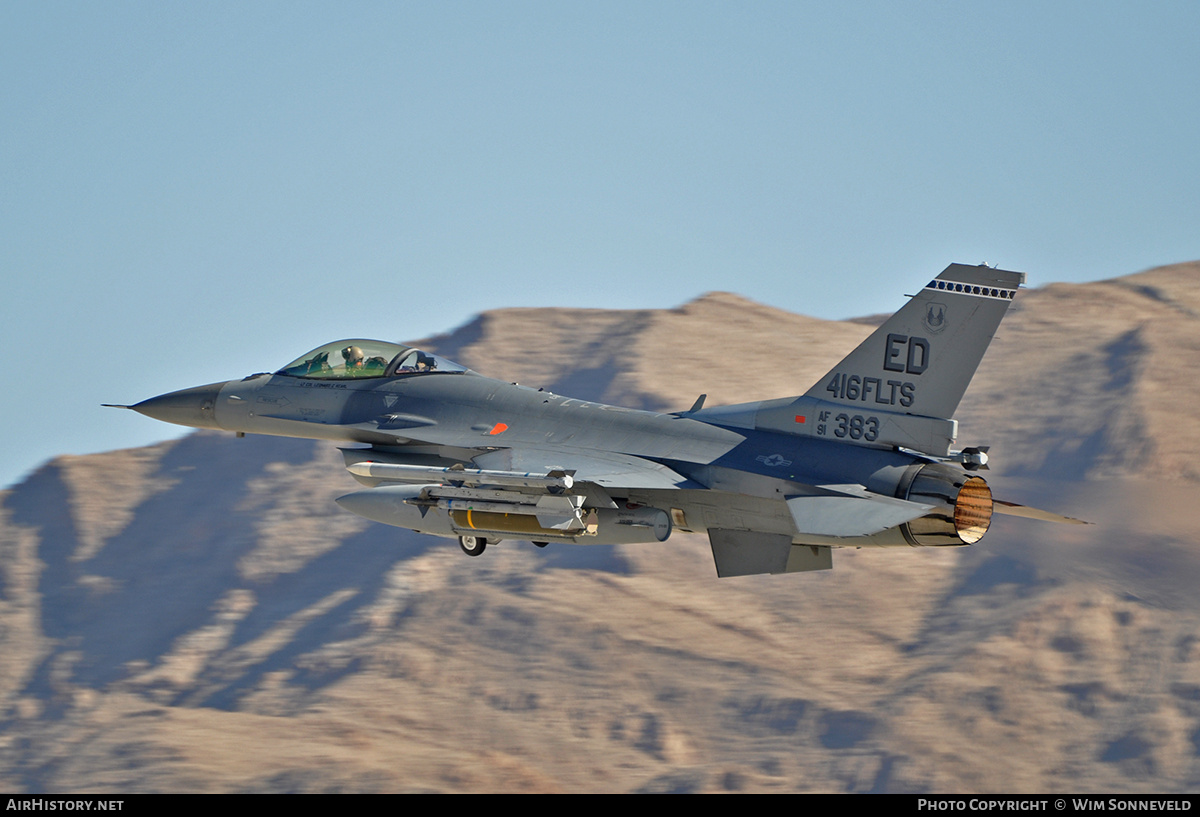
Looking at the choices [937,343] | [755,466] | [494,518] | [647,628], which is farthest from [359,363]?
[647,628]

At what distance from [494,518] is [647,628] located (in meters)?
30.9

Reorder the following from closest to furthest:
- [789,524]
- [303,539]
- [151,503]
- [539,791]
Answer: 1. [789,524]
2. [539,791]
3. [303,539]
4. [151,503]

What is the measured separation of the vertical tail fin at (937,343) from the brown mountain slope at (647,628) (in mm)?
25470

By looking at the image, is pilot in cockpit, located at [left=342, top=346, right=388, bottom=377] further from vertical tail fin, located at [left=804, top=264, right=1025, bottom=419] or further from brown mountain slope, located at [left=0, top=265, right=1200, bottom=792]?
brown mountain slope, located at [left=0, top=265, right=1200, bottom=792]

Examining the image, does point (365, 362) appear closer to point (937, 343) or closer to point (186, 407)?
point (186, 407)

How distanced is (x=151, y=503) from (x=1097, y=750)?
4028 centimetres

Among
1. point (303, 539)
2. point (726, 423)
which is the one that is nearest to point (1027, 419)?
point (303, 539)

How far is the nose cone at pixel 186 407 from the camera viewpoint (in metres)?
23.8

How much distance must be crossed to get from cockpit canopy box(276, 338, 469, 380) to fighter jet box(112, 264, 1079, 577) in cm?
138

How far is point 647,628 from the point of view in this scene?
1943 inches

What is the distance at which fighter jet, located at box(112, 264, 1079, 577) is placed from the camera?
18422 mm

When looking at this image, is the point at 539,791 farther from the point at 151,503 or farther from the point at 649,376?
the point at 151,503

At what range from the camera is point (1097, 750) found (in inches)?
1721

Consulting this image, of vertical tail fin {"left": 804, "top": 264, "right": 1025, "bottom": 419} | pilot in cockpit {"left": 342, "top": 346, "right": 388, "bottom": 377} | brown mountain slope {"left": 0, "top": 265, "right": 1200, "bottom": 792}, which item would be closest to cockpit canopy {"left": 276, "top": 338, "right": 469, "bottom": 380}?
Answer: pilot in cockpit {"left": 342, "top": 346, "right": 388, "bottom": 377}
